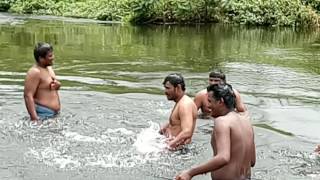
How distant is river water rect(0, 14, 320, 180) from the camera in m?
7.33

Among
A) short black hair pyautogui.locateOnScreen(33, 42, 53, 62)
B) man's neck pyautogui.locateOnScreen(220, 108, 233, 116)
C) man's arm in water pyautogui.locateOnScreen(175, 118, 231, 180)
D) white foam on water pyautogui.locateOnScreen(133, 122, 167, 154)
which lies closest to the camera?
man's arm in water pyautogui.locateOnScreen(175, 118, 231, 180)

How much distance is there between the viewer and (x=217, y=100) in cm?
489

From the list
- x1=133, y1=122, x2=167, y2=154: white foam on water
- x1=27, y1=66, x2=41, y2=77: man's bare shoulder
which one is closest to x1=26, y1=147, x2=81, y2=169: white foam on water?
x1=133, y1=122, x2=167, y2=154: white foam on water

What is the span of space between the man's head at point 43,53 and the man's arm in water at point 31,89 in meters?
0.19

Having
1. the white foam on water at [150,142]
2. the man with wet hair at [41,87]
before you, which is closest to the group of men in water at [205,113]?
the man with wet hair at [41,87]

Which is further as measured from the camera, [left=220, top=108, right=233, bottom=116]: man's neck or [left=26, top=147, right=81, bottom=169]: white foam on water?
[left=26, top=147, right=81, bottom=169]: white foam on water

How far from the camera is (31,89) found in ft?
29.1

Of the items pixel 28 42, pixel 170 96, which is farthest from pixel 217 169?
pixel 28 42

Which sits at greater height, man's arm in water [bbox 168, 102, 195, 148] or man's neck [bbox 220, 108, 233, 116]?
man's neck [bbox 220, 108, 233, 116]

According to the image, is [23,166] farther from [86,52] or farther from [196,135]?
[86,52]

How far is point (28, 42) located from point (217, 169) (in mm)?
19833

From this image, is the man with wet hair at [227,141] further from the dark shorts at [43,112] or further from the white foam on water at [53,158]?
the dark shorts at [43,112]

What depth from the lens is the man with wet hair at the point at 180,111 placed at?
7137mm

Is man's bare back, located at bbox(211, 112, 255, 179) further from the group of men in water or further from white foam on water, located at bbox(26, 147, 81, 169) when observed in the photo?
white foam on water, located at bbox(26, 147, 81, 169)
